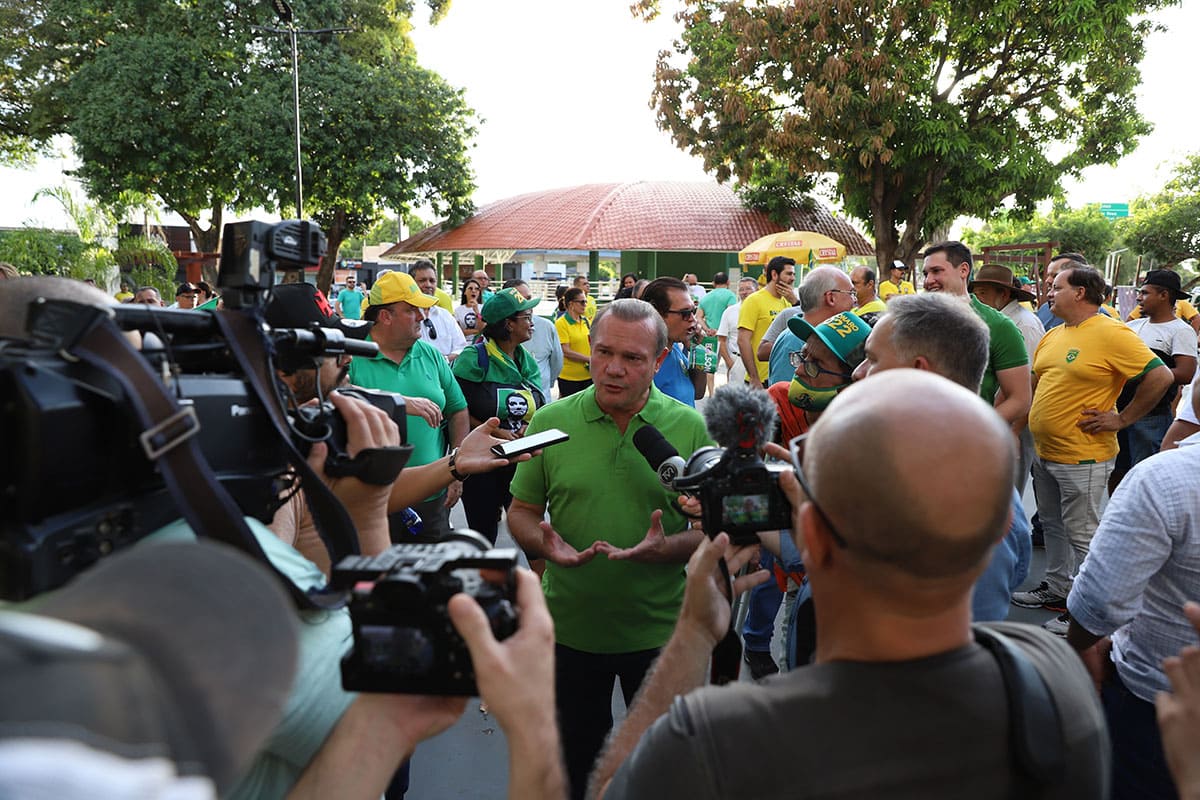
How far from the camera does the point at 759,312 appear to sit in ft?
25.6

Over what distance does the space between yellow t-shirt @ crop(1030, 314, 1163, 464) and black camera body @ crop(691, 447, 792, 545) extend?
4.10 metres

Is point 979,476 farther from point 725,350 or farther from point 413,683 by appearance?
point 725,350

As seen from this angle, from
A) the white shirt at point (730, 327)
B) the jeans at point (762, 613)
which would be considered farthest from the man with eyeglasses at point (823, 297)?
the white shirt at point (730, 327)

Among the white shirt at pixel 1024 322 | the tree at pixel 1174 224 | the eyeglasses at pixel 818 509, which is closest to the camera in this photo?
the eyeglasses at pixel 818 509

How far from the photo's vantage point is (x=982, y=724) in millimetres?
1112

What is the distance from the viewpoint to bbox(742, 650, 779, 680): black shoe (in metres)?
4.35

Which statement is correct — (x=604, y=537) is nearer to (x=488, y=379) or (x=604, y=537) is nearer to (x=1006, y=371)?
(x=488, y=379)

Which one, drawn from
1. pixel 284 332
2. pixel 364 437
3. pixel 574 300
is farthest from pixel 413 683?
pixel 574 300

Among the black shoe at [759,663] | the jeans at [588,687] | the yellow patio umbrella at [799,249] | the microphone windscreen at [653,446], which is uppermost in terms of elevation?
the yellow patio umbrella at [799,249]

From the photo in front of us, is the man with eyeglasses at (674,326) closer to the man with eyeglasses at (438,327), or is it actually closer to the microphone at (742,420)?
the man with eyeglasses at (438,327)

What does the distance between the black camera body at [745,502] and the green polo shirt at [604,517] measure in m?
0.93

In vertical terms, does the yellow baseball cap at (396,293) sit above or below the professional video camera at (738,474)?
above

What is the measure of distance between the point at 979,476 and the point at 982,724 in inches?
13.4

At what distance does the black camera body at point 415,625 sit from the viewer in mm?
1076
